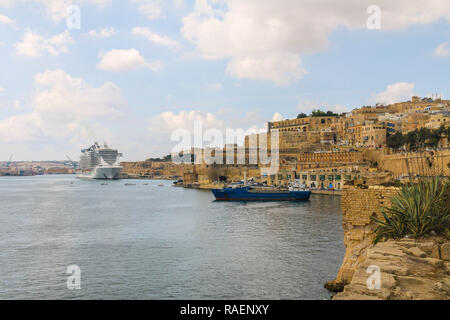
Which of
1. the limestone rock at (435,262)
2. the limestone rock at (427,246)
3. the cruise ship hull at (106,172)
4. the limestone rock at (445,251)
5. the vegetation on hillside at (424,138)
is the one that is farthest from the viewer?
the cruise ship hull at (106,172)

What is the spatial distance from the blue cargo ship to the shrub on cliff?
35407mm

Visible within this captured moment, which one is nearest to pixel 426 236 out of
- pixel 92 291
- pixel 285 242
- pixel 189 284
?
pixel 189 284

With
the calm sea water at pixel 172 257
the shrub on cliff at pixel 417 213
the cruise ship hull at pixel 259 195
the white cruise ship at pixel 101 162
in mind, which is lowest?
the calm sea water at pixel 172 257

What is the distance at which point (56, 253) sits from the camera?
56.8ft

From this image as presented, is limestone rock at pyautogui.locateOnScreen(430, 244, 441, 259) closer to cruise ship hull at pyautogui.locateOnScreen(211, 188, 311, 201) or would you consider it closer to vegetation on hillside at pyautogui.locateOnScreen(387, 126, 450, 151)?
cruise ship hull at pyautogui.locateOnScreen(211, 188, 311, 201)

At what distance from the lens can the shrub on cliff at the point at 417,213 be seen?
805cm

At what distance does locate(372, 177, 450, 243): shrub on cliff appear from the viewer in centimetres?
805

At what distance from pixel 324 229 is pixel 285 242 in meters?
4.02

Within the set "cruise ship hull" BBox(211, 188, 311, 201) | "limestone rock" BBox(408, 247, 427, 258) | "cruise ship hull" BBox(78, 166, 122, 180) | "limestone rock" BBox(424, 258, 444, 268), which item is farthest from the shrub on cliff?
"cruise ship hull" BBox(78, 166, 122, 180)

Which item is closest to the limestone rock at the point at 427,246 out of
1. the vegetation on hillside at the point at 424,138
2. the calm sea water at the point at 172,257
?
the calm sea water at the point at 172,257

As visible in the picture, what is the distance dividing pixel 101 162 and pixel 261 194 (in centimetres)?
9236

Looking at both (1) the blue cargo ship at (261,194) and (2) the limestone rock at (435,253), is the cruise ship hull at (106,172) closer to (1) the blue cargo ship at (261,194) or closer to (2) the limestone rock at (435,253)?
(1) the blue cargo ship at (261,194)

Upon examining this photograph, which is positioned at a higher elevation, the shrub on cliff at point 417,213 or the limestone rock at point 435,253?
the shrub on cliff at point 417,213
